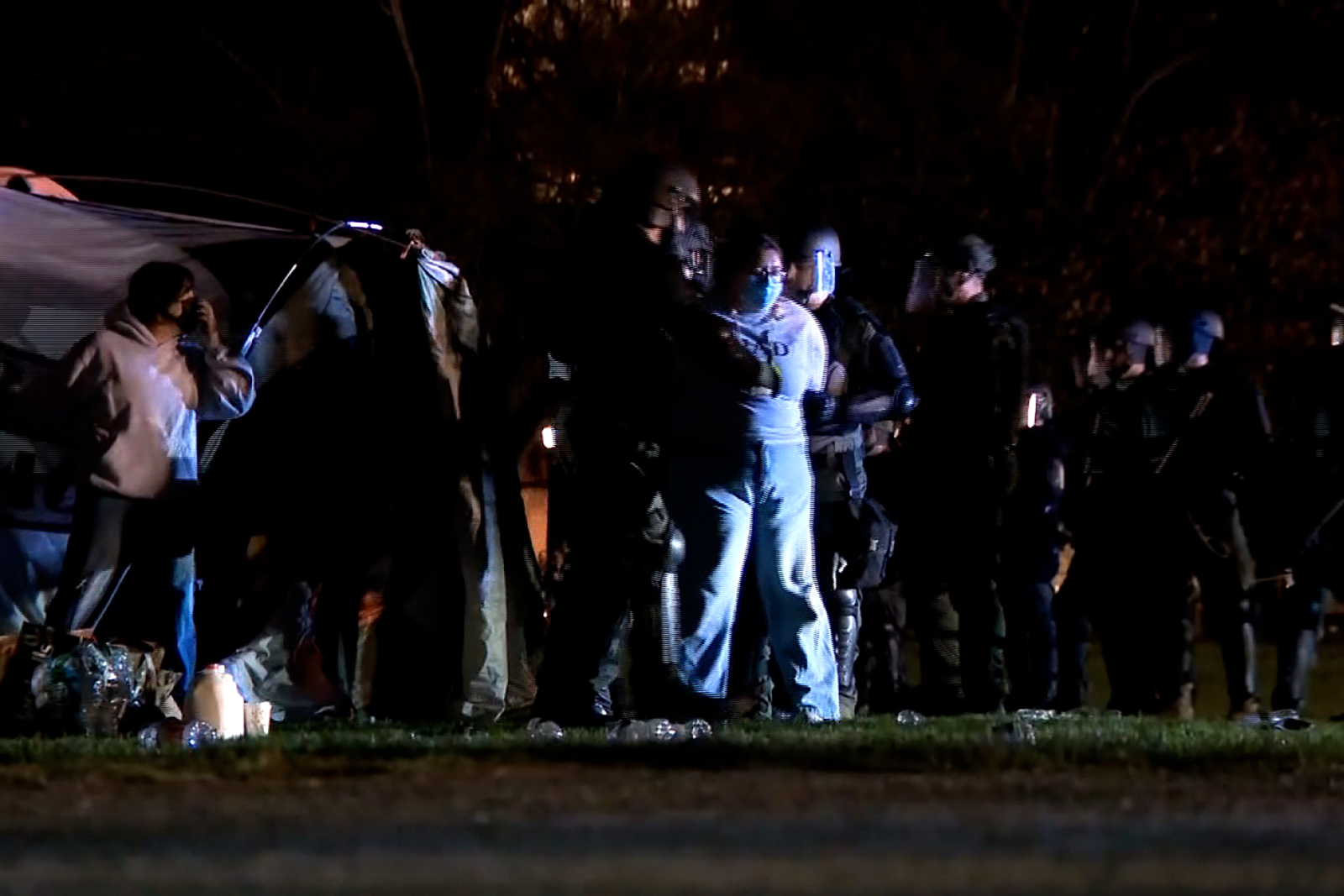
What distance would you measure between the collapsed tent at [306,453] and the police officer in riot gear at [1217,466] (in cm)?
279

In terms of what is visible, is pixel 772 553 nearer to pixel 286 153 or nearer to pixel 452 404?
pixel 452 404

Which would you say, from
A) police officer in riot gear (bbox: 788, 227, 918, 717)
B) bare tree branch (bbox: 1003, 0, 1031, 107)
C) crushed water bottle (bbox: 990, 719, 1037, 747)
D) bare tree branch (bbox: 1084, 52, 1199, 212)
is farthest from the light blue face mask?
bare tree branch (bbox: 1003, 0, 1031, 107)

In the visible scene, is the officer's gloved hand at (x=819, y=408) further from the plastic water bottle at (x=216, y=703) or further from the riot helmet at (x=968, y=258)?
the plastic water bottle at (x=216, y=703)

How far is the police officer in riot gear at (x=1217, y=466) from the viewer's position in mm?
10516

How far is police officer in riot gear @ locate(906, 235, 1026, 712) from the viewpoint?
991 centimetres

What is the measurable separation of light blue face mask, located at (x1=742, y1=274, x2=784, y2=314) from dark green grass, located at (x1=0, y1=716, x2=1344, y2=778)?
1.56 metres

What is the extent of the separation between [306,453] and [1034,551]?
10.6ft

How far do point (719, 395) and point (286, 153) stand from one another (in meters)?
19.0

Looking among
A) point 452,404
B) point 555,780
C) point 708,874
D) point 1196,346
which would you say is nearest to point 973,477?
point 1196,346

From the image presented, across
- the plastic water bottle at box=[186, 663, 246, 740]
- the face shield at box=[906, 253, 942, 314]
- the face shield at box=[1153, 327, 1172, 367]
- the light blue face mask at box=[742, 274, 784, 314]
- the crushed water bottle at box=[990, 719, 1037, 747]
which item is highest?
Answer: the face shield at box=[906, 253, 942, 314]

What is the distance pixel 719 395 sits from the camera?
890 cm

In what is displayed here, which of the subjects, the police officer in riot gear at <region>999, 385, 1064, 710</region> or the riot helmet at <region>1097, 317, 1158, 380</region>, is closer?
the riot helmet at <region>1097, 317, 1158, 380</region>

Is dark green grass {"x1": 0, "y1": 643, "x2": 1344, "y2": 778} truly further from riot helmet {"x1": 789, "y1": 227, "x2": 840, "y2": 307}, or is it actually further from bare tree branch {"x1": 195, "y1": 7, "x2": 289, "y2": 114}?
bare tree branch {"x1": 195, "y1": 7, "x2": 289, "y2": 114}

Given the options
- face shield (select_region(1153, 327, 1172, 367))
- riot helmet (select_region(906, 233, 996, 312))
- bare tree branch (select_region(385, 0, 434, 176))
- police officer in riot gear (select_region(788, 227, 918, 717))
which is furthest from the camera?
bare tree branch (select_region(385, 0, 434, 176))
